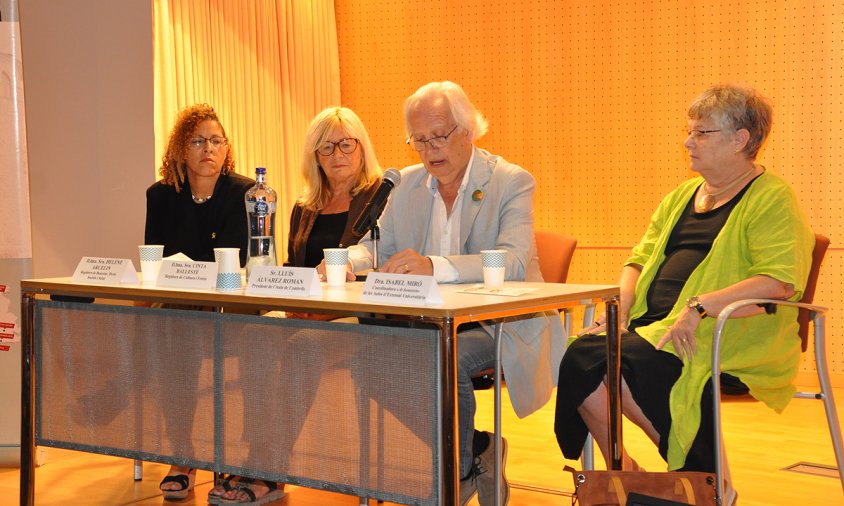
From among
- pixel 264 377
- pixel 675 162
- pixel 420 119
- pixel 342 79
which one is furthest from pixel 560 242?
pixel 342 79

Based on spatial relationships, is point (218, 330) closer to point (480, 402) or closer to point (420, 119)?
point (420, 119)

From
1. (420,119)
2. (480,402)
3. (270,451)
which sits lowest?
(480,402)

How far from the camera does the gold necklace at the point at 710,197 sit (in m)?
3.03

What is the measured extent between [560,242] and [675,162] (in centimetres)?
241

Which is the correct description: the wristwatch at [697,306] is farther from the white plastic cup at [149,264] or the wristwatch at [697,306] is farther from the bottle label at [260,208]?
the white plastic cup at [149,264]

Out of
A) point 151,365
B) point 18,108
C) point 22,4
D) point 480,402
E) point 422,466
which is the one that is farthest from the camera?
point 480,402

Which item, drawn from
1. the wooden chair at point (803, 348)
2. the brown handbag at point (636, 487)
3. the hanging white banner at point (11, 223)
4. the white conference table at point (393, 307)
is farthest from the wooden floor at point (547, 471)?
the brown handbag at point (636, 487)

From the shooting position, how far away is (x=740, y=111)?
117 inches

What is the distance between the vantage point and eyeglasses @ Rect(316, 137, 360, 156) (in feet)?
12.1

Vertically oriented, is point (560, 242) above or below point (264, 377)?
above

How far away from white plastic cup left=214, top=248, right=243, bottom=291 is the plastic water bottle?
24 cm

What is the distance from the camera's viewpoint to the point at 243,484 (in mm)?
3293

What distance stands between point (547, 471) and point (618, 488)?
1.48 meters

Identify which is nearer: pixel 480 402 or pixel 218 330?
pixel 218 330
